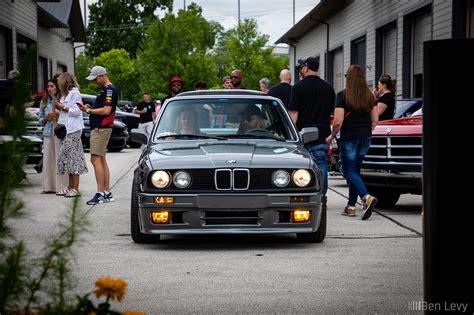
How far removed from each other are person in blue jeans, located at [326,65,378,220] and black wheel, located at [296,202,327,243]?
206 cm

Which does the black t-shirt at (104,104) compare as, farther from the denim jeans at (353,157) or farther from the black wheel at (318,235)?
the black wheel at (318,235)

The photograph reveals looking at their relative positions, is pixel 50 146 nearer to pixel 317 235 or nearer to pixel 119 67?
pixel 317 235

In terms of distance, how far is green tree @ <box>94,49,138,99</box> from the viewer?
274 feet

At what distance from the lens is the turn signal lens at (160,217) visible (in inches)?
308

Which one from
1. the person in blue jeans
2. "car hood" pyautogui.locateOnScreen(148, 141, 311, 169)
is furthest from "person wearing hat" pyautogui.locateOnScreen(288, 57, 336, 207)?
"car hood" pyautogui.locateOnScreen(148, 141, 311, 169)

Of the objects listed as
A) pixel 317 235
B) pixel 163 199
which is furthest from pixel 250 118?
pixel 163 199

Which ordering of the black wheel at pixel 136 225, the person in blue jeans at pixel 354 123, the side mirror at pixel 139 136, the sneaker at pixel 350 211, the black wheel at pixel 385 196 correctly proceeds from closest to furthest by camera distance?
1. the black wheel at pixel 136 225
2. the side mirror at pixel 139 136
3. the person in blue jeans at pixel 354 123
4. the sneaker at pixel 350 211
5. the black wheel at pixel 385 196

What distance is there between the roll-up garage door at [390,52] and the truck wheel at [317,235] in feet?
60.1

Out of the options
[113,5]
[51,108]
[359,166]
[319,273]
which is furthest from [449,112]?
[113,5]

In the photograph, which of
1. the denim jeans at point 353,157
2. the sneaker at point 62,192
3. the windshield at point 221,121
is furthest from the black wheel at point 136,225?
the sneaker at point 62,192

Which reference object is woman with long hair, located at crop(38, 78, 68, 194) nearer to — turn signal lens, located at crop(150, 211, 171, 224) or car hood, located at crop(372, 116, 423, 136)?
car hood, located at crop(372, 116, 423, 136)

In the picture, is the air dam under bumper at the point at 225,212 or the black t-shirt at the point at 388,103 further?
the black t-shirt at the point at 388,103

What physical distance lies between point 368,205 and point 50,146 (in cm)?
568

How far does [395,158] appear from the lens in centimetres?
1102
